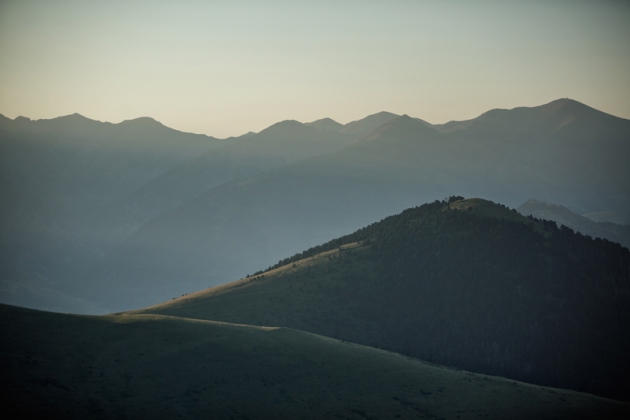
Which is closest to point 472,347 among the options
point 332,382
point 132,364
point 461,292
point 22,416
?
point 461,292

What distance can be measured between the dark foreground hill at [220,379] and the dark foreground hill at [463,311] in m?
56.3

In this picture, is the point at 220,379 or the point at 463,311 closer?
the point at 220,379

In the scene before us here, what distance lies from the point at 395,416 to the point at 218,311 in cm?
8371

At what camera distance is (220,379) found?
8219 cm

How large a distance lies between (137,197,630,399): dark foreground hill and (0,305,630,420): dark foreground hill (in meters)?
56.3

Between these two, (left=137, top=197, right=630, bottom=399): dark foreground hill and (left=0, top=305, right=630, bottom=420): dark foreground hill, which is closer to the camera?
(left=0, top=305, right=630, bottom=420): dark foreground hill

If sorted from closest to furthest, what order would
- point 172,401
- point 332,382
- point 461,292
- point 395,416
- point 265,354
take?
point 172,401, point 395,416, point 332,382, point 265,354, point 461,292

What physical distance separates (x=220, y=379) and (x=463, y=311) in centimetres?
11780

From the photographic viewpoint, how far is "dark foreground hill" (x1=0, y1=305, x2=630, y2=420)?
235 feet

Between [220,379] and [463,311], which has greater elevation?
[463,311]

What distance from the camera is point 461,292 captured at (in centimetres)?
19162

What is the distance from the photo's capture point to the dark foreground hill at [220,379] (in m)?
71.7

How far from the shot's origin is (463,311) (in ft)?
606

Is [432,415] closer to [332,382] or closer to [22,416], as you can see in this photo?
[332,382]
